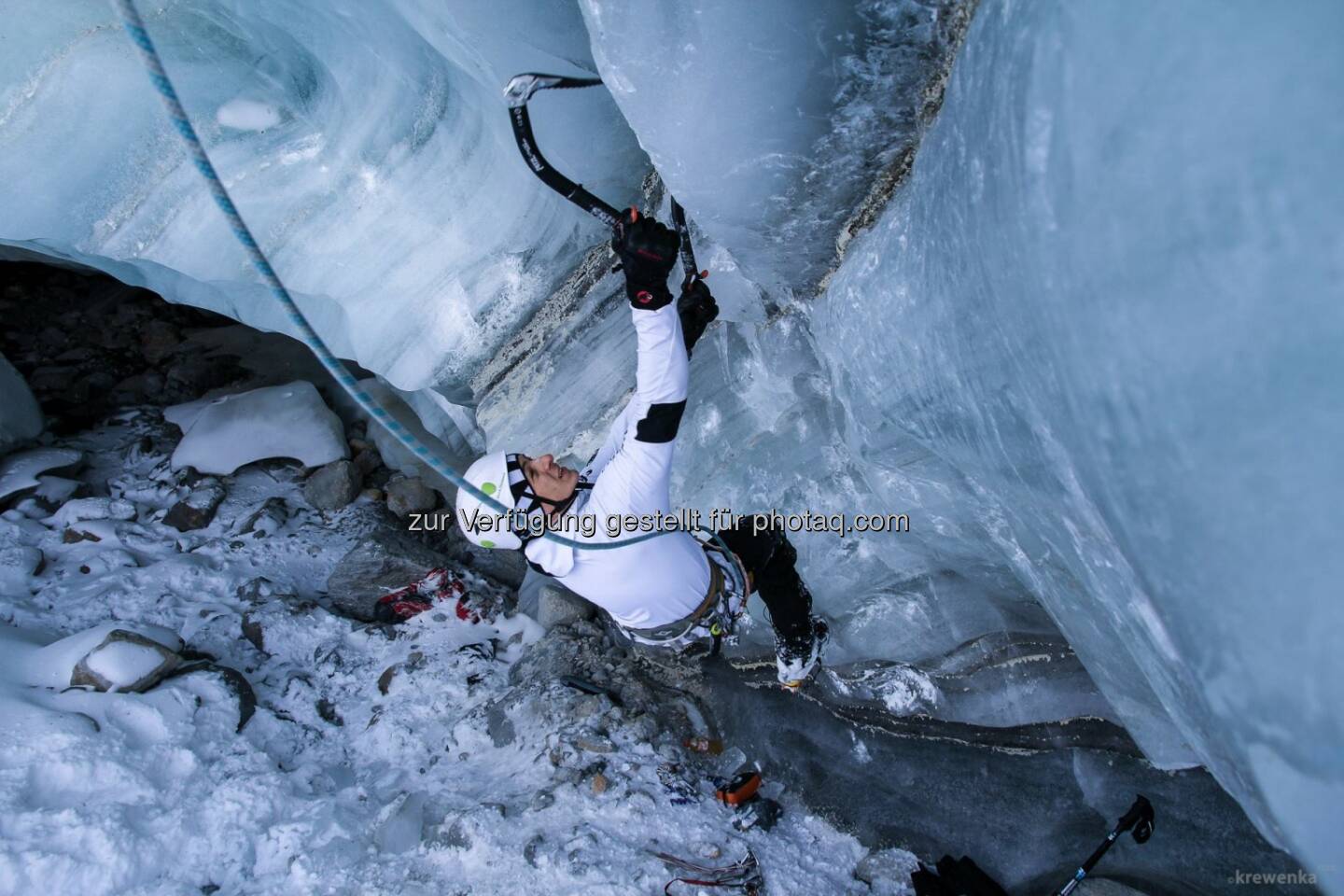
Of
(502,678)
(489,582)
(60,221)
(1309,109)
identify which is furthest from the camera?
(489,582)

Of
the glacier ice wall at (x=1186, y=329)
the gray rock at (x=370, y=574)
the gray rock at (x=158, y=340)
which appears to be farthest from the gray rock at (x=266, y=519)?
the glacier ice wall at (x=1186, y=329)

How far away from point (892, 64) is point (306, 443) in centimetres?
379

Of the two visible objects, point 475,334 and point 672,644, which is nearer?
point 672,644

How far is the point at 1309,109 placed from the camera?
2.91 feet

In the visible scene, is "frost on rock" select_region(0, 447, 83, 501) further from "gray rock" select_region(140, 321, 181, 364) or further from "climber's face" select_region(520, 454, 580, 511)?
"climber's face" select_region(520, 454, 580, 511)

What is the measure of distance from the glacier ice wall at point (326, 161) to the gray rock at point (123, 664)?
1.33 m

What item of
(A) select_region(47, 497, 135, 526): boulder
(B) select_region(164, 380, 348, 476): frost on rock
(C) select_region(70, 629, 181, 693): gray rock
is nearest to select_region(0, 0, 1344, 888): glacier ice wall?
(B) select_region(164, 380, 348, 476): frost on rock

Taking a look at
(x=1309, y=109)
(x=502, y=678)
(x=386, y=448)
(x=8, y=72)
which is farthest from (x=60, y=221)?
(x=1309, y=109)

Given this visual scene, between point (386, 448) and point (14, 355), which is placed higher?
point (14, 355)

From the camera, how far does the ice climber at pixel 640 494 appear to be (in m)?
1.98

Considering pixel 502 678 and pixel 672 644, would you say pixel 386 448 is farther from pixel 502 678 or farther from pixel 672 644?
pixel 672 644

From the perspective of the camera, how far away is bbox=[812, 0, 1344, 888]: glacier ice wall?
921 millimetres

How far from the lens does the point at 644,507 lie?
215 cm

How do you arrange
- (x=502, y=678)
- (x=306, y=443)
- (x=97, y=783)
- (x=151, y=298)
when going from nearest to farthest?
1. (x=97, y=783)
2. (x=502, y=678)
3. (x=306, y=443)
4. (x=151, y=298)
